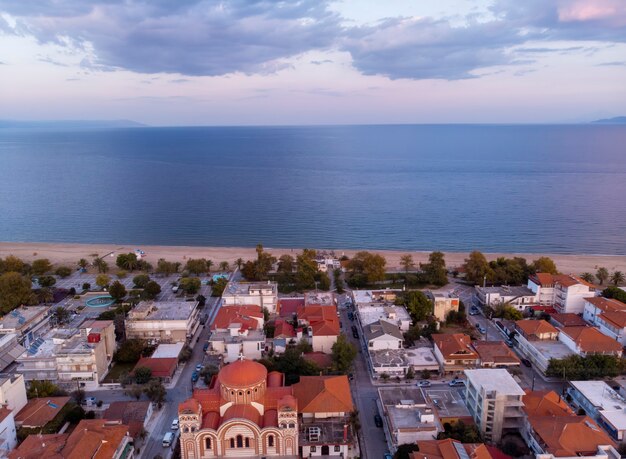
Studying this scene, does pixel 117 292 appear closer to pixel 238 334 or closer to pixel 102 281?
pixel 102 281

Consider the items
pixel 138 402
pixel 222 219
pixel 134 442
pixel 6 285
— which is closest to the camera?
pixel 134 442

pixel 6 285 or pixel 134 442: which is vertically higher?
pixel 6 285

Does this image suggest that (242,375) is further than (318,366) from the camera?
No

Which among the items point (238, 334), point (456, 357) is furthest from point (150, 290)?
point (456, 357)

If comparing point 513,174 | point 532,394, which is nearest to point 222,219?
point 532,394

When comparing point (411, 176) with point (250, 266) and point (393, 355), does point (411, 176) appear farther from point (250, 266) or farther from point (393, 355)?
point (393, 355)
